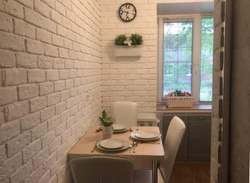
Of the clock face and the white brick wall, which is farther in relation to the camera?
the clock face

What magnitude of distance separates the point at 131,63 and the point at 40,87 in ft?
6.24

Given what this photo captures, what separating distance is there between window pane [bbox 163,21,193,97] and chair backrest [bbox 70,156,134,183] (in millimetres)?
2554

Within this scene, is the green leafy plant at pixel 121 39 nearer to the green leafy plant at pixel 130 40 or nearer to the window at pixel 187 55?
the green leafy plant at pixel 130 40

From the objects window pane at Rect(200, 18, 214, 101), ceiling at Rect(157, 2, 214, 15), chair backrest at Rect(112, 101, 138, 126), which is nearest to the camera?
chair backrest at Rect(112, 101, 138, 126)

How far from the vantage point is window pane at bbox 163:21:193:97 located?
11.7 feet

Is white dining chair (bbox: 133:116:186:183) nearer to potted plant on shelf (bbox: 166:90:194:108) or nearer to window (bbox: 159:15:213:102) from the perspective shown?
potted plant on shelf (bbox: 166:90:194:108)

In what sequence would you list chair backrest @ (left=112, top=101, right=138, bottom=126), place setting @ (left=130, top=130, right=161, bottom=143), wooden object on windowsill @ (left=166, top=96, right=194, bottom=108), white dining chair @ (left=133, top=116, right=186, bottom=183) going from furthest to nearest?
1. wooden object on windowsill @ (left=166, top=96, right=194, bottom=108)
2. chair backrest @ (left=112, top=101, right=138, bottom=126)
3. place setting @ (left=130, top=130, right=161, bottom=143)
4. white dining chair @ (left=133, top=116, right=186, bottom=183)

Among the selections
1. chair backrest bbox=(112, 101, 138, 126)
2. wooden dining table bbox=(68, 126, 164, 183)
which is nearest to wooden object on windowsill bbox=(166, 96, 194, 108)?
chair backrest bbox=(112, 101, 138, 126)

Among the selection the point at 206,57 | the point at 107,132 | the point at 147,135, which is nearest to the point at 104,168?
the point at 107,132

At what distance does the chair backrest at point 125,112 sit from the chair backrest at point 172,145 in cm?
71

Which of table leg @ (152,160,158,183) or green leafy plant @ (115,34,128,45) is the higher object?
green leafy plant @ (115,34,128,45)

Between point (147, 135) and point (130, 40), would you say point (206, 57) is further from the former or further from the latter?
point (147, 135)

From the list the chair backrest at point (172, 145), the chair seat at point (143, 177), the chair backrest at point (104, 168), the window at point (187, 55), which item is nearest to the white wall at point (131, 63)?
the window at point (187, 55)

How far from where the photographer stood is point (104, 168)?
4.09 feet
